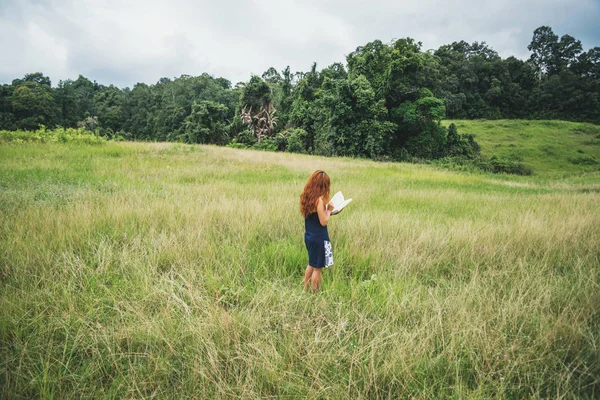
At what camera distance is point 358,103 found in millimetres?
25938

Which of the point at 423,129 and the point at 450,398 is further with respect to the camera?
the point at 423,129

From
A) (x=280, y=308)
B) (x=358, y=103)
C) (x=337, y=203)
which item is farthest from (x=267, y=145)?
(x=280, y=308)

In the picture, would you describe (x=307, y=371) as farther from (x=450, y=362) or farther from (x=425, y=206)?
(x=425, y=206)

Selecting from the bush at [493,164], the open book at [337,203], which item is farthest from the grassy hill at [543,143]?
the open book at [337,203]

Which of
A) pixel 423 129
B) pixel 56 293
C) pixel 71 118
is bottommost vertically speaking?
pixel 56 293

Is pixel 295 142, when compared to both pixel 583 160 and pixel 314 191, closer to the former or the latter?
pixel 314 191

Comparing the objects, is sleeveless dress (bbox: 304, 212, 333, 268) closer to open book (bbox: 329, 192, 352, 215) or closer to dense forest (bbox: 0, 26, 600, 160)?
open book (bbox: 329, 192, 352, 215)

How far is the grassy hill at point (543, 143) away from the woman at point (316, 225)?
3433 centimetres

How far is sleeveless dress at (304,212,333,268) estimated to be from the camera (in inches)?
117

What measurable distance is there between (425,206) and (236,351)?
6.93 m

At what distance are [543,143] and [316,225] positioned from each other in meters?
47.0

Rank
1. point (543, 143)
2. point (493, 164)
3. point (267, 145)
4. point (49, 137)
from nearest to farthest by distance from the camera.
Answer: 1. point (49, 137)
2. point (493, 164)
3. point (267, 145)
4. point (543, 143)

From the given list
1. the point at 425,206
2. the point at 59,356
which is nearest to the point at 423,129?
the point at 425,206

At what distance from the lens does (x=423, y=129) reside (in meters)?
29.4
